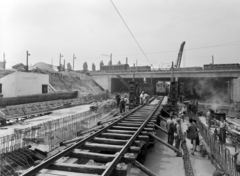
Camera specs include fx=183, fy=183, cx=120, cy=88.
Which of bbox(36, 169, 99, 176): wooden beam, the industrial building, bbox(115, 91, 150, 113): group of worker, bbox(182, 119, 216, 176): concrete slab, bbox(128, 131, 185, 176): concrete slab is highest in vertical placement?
the industrial building

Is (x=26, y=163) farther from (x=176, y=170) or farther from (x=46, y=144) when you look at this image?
(x=176, y=170)

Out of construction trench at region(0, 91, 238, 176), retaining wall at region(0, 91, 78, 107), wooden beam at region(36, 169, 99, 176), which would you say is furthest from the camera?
retaining wall at region(0, 91, 78, 107)

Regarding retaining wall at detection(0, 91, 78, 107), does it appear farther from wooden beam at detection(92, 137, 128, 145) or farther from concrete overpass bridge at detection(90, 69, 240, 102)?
wooden beam at detection(92, 137, 128, 145)

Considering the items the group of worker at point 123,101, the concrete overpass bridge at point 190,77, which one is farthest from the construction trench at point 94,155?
the concrete overpass bridge at point 190,77

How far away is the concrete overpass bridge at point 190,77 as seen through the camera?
1475 inches

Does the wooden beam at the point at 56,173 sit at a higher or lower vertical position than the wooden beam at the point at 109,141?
lower

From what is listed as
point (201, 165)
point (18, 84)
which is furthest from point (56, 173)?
point (18, 84)

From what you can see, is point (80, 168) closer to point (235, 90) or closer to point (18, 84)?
point (18, 84)

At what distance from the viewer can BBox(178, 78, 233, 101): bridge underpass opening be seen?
50.0m

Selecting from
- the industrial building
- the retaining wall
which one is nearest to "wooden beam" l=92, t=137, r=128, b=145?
the retaining wall

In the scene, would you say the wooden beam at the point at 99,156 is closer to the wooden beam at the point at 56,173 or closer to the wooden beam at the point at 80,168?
the wooden beam at the point at 80,168

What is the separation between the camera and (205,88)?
54.4m

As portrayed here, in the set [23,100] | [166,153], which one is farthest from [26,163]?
[23,100]

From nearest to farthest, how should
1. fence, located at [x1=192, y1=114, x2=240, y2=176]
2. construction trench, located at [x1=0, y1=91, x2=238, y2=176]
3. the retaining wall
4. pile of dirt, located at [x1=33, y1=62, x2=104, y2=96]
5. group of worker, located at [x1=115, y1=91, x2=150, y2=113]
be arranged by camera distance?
construction trench, located at [x1=0, y1=91, x2=238, y2=176]
fence, located at [x1=192, y1=114, x2=240, y2=176]
group of worker, located at [x1=115, y1=91, x2=150, y2=113]
the retaining wall
pile of dirt, located at [x1=33, y1=62, x2=104, y2=96]
